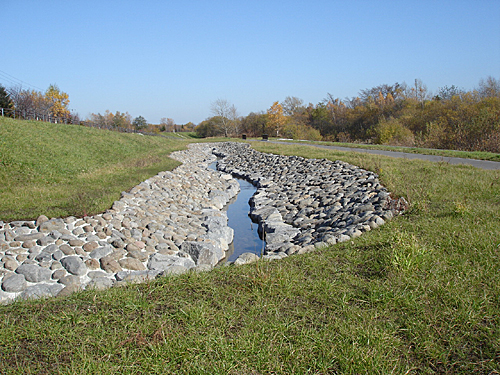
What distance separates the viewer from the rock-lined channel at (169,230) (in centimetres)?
517

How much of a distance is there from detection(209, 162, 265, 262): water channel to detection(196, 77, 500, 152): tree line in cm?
1232

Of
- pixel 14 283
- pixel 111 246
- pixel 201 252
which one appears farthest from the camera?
pixel 201 252

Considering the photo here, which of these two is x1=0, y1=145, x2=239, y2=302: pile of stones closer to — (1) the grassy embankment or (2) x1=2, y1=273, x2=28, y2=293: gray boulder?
(2) x1=2, y1=273, x2=28, y2=293: gray boulder

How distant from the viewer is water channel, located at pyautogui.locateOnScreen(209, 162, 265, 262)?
7.91 m

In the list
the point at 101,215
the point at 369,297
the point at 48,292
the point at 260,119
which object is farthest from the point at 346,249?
the point at 260,119

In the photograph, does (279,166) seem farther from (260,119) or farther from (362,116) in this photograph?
(260,119)

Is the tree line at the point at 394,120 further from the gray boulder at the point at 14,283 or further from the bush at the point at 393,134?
the gray boulder at the point at 14,283

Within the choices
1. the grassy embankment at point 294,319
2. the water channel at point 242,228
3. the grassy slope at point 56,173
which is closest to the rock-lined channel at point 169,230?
the water channel at point 242,228

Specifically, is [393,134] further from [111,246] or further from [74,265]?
[74,265]

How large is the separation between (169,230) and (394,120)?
91.5 feet

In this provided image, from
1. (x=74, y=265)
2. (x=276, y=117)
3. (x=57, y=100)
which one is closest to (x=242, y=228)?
(x=74, y=265)

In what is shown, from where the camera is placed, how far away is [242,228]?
31.9ft

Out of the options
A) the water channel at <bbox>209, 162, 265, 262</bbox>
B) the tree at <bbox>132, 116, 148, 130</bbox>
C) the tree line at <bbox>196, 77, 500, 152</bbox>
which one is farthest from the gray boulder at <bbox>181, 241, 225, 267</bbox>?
the tree at <bbox>132, 116, 148, 130</bbox>

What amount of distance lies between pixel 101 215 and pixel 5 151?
785 centimetres
